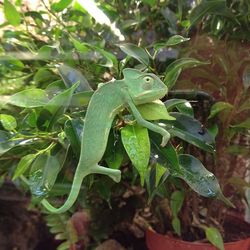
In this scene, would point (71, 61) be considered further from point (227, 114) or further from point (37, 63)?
point (227, 114)

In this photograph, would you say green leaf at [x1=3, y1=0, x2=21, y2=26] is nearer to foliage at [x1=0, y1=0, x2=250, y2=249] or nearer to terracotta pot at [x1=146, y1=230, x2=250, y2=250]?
foliage at [x1=0, y1=0, x2=250, y2=249]

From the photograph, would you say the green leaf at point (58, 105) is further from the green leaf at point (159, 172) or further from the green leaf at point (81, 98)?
the green leaf at point (159, 172)

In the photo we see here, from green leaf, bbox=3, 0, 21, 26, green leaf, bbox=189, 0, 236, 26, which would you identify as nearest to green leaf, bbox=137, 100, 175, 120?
green leaf, bbox=189, 0, 236, 26

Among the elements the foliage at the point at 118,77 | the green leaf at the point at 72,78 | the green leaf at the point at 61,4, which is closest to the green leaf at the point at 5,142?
the foliage at the point at 118,77

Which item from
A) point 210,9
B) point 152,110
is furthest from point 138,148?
point 210,9

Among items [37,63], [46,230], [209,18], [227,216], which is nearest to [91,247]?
[46,230]

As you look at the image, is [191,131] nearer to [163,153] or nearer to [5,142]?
[163,153]

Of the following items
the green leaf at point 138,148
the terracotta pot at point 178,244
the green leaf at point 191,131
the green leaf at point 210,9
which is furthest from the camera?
the terracotta pot at point 178,244
